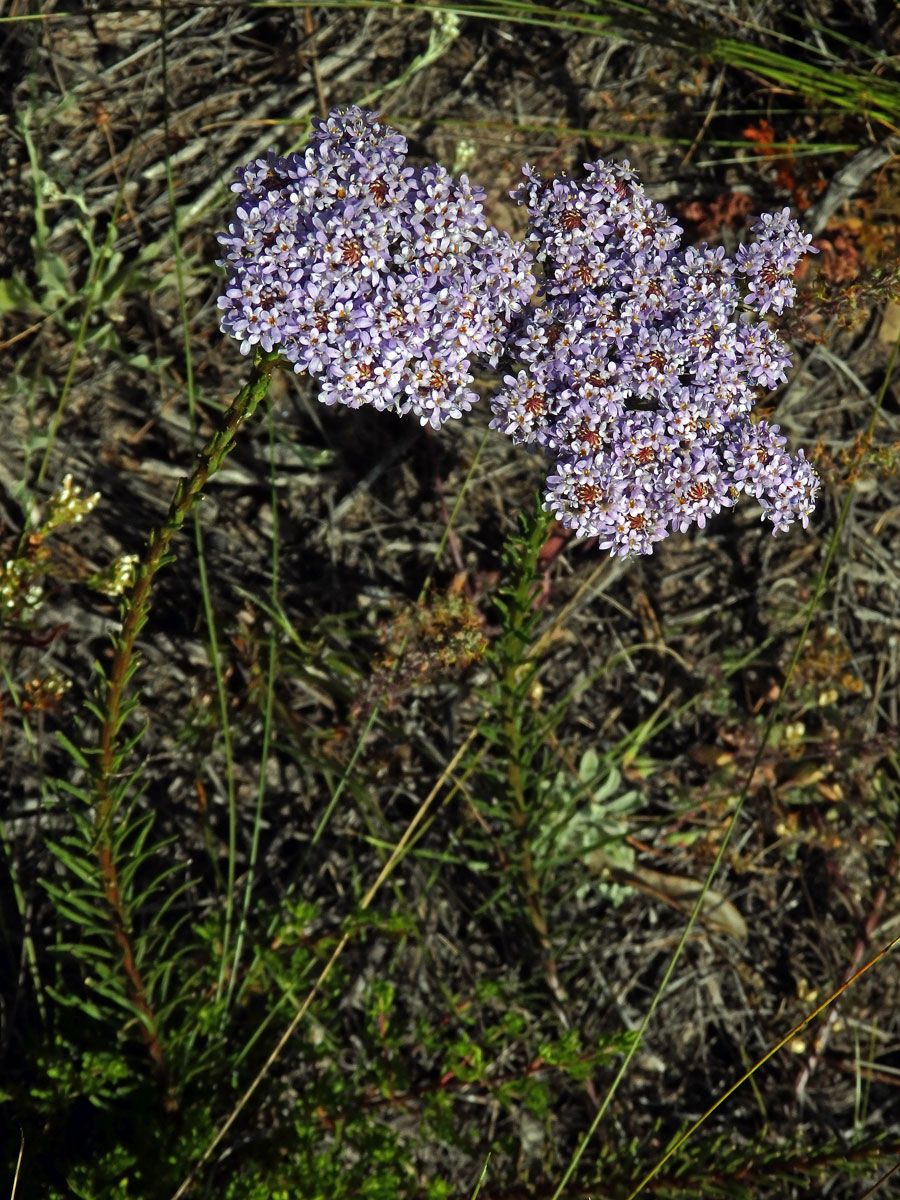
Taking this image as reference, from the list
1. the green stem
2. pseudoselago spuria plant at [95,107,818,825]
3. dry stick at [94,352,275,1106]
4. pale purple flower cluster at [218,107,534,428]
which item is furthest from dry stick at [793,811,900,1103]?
pale purple flower cluster at [218,107,534,428]

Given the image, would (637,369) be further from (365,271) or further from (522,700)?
(522,700)

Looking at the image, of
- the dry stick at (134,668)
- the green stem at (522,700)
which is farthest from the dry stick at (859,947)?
the dry stick at (134,668)

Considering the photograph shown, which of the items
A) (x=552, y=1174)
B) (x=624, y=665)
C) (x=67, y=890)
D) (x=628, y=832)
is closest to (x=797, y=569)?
(x=624, y=665)

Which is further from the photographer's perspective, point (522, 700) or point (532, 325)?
point (522, 700)

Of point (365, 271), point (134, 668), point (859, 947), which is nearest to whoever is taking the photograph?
point (365, 271)

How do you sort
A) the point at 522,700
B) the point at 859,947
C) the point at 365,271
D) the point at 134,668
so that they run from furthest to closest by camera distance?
the point at 859,947 < the point at 522,700 < the point at 134,668 < the point at 365,271

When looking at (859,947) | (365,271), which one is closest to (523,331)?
(365,271)

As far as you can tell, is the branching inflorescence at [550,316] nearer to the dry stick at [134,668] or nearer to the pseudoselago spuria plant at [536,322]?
the pseudoselago spuria plant at [536,322]

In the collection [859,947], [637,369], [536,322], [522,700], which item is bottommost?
[859,947]
